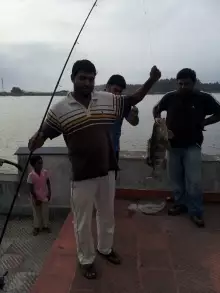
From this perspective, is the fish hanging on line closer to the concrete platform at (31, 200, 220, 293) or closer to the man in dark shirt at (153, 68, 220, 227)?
the man in dark shirt at (153, 68, 220, 227)

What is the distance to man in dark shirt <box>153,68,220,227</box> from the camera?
388cm

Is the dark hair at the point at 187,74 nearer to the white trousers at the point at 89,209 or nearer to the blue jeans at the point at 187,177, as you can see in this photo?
the blue jeans at the point at 187,177

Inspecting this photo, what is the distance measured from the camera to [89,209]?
2.87 meters

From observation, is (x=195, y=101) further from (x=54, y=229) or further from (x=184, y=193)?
(x=54, y=229)

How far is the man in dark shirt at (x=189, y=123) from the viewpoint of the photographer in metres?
3.88

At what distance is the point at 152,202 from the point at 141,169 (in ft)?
3.52

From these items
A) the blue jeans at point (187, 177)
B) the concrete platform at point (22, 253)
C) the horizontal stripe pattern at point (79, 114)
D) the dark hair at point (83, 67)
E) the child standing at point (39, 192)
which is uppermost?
the dark hair at point (83, 67)

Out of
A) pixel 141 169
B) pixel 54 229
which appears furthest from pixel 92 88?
pixel 54 229

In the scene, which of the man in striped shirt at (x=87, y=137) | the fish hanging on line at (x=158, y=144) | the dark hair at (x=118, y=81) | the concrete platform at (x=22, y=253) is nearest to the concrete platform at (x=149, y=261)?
the man in striped shirt at (x=87, y=137)

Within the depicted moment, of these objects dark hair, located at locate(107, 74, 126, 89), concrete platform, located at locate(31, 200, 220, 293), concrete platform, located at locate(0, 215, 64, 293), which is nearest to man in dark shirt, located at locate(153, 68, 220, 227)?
concrete platform, located at locate(31, 200, 220, 293)

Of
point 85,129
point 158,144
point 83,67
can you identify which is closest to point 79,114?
point 85,129

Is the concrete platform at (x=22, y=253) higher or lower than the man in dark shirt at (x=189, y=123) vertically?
lower

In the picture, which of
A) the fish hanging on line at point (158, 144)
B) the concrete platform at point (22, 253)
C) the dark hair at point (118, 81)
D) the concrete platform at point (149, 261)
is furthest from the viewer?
the concrete platform at point (22, 253)

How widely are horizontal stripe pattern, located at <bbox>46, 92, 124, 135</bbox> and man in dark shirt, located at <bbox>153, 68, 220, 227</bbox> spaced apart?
1240 mm
